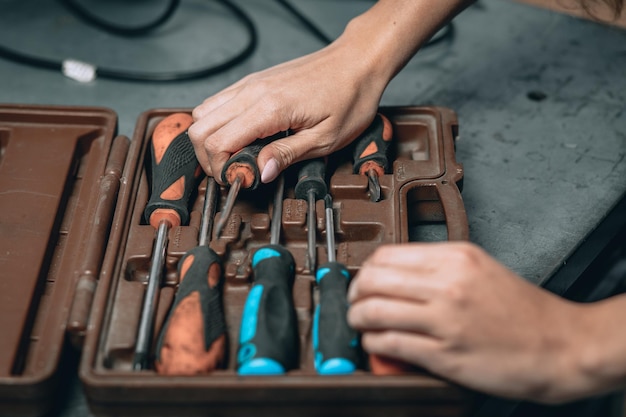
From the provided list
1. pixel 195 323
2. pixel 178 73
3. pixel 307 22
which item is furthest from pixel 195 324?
pixel 307 22

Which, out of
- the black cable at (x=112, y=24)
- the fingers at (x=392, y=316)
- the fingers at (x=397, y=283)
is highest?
the black cable at (x=112, y=24)

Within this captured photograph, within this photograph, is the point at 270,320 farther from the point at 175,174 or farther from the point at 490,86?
the point at 490,86

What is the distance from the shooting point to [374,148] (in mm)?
780

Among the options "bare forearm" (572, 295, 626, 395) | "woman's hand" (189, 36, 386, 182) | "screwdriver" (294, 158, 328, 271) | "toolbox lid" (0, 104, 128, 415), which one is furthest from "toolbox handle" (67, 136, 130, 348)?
"bare forearm" (572, 295, 626, 395)

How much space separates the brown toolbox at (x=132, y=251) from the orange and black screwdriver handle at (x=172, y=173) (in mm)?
18

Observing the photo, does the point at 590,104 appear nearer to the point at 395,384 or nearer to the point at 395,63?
the point at 395,63

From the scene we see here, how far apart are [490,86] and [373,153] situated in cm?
35

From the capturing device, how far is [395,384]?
546 millimetres

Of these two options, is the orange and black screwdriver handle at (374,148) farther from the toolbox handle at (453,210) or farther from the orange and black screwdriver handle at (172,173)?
the orange and black screwdriver handle at (172,173)

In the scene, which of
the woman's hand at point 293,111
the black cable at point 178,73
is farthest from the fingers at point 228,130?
the black cable at point 178,73

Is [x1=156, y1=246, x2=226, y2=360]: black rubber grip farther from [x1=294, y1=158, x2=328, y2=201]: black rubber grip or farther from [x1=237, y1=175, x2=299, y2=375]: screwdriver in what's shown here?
[x1=294, y1=158, x2=328, y2=201]: black rubber grip

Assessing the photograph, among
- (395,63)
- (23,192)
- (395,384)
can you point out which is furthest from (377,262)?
(23,192)

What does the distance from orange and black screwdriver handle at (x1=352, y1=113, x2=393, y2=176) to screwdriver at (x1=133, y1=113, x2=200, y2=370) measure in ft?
0.61

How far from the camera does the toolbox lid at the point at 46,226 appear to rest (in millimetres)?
616
